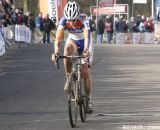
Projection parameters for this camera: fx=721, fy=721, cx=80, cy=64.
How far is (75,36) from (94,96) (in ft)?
12.5

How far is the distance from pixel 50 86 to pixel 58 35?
6279 mm

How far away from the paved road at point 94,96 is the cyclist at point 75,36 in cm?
81

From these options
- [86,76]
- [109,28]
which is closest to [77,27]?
[86,76]

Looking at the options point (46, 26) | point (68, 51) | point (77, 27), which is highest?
point (77, 27)

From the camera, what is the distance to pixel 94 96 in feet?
50.4

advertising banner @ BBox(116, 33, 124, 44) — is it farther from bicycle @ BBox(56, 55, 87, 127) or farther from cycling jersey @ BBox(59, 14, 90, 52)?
bicycle @ BBox(56, 55, 87, 127)

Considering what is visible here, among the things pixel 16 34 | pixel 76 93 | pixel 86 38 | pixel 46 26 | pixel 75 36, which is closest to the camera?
pixel 76 93

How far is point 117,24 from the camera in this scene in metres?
49.2

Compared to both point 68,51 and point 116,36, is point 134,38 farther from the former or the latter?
point 68,51

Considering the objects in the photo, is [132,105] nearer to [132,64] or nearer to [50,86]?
[50,86]

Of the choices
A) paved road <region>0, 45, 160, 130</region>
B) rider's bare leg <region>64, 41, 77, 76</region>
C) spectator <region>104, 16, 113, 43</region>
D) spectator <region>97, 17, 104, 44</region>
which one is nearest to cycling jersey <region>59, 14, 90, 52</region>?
rider's bare leg <region>64, 41, 77, 76</region>

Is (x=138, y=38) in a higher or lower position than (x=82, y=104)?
lower

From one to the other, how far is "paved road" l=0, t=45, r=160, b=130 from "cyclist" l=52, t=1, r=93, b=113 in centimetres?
81

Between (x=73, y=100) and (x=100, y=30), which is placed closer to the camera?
(x=73, y=100)
